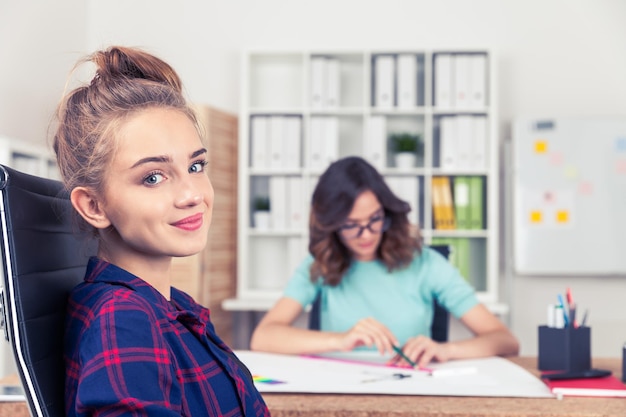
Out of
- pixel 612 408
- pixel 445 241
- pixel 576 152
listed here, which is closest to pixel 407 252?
pixel 612 408

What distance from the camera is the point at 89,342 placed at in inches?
31.6

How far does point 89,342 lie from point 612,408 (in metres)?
0.94

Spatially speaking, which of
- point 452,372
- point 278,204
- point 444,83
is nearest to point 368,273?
point 452,372

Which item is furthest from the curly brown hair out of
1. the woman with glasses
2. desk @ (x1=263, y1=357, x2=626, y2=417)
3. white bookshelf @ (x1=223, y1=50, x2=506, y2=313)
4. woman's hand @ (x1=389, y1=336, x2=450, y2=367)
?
white bookshelf @ (x1=223, y1=50, x2=506, y2=313)

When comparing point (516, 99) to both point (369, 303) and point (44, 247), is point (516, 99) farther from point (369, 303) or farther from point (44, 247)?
point (44, 247)

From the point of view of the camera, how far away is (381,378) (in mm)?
1551

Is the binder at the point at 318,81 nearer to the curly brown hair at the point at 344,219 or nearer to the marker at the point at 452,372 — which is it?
the curly brown hair at the point at 344,219

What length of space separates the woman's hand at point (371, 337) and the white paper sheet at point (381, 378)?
0.04 m

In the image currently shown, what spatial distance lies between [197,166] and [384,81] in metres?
3.10

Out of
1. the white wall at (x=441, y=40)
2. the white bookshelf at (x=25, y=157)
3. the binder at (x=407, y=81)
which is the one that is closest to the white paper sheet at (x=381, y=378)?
the white bookshelf at (x=25, y=157)

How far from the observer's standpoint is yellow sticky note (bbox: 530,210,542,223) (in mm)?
3957

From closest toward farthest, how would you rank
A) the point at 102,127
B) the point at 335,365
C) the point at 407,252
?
the point at 102,127 < the point at 335,365 < the point at 407,252

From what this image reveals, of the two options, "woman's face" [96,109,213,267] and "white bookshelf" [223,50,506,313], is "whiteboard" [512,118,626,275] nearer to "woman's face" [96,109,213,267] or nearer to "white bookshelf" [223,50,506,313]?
"white bookshelf" [223,50,506,313]

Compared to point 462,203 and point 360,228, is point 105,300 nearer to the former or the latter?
point 360,228
